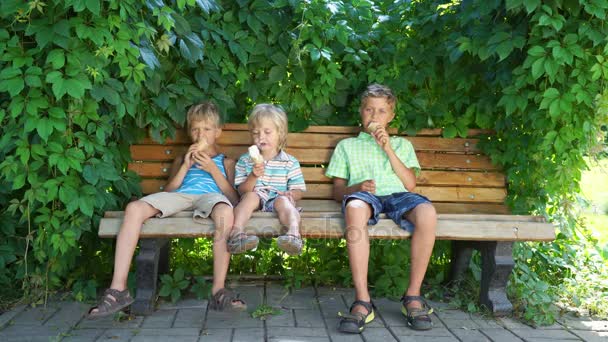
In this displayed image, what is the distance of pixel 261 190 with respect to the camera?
3.76m

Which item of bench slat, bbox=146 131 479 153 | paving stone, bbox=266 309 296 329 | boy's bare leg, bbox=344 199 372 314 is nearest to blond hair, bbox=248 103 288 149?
bench slat, bbox=146 131 479 153

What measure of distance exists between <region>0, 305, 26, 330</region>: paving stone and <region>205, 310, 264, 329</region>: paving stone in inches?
40.3

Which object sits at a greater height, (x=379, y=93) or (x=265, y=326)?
(x=379, y=93)

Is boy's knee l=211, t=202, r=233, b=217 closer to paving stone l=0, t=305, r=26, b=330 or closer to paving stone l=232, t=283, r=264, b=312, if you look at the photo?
paving stone l=232, t=283, r=264, b=312

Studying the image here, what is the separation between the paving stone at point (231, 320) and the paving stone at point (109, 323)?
1.22 ft

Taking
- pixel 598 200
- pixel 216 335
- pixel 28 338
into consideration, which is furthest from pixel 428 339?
pixel 598 200

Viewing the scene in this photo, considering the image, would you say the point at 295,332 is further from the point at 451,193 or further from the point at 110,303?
the point at 451,193

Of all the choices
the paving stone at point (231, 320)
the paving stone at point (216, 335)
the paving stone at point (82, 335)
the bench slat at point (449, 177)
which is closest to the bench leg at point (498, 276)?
the bench slat at point (449, 177)

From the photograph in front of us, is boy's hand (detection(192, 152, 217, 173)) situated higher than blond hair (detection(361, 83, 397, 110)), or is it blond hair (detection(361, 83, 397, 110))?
blond hair (detection(361, 83, 397, 110))

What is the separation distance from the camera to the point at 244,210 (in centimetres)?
340

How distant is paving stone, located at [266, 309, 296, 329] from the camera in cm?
332

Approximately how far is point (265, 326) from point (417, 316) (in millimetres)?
789

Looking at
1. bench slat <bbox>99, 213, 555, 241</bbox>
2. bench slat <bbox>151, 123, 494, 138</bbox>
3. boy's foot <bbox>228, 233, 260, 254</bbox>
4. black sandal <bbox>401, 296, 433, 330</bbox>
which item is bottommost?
black sandal <bbox>401, 296, 433, 330</bbox>

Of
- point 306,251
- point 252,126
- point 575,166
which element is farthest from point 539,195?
point 252,126
